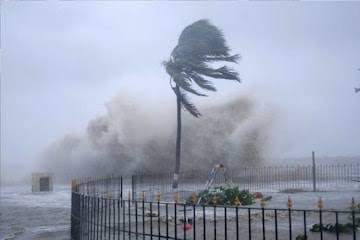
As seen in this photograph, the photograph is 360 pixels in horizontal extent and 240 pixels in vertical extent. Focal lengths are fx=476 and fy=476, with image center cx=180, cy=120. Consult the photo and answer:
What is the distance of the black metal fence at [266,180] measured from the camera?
19406mm

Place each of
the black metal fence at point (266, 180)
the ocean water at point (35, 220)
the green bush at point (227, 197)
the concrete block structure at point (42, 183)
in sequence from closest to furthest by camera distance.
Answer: the ocean water at point (35, 220) < the green bush at point (227, 197) < the black metal fence at point (266, 180) < the concrete block structure at point (42, 183)

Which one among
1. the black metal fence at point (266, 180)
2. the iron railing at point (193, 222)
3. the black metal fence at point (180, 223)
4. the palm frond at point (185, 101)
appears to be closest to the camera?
the iron railing at point (193, 222)

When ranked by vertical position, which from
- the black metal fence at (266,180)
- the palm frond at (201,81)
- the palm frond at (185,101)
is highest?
the palm frond at (201,81)

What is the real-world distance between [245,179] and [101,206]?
1730cm

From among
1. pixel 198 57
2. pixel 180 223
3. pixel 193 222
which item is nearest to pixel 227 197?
pixel 180 223

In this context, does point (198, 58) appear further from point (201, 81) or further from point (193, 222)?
point (193, 222)

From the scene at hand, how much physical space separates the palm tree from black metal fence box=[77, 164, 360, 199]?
163 centimetres

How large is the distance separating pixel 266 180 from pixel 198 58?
7.14m

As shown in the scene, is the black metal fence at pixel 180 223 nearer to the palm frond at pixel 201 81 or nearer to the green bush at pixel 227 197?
the green bush at pixel 227 197

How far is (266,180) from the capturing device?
80.1 ft

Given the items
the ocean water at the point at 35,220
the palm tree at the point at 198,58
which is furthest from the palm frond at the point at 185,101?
the ocean water at the point at 35,220

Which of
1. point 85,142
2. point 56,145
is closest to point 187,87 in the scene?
point 85,142

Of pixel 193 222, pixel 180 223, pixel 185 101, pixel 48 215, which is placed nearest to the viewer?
pixel 193 222

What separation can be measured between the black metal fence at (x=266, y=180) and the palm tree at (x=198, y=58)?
1.63m
